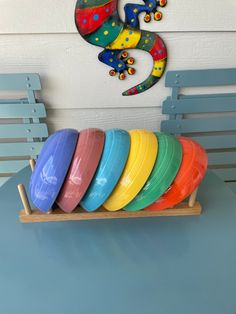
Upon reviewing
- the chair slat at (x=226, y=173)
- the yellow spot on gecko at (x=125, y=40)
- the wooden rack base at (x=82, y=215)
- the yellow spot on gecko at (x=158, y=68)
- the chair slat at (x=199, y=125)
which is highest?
the yellow spot on gecko at (x=125, y=40)

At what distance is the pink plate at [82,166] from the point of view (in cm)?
49

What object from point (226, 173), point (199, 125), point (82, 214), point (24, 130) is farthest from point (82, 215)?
point (226, 173)

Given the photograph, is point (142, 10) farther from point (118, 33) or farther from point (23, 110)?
point (23, 110)

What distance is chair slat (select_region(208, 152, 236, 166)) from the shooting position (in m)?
0.97

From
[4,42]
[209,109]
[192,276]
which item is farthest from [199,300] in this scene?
[4,42]

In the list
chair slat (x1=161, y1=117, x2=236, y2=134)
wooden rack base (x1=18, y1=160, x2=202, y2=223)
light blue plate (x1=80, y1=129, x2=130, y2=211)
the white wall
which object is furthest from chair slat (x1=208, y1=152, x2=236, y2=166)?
light blue plate (x1=80, y1=129, x2=130, y2=211)

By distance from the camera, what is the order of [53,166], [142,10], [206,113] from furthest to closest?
[206,113] → [142,10] → [53,166]

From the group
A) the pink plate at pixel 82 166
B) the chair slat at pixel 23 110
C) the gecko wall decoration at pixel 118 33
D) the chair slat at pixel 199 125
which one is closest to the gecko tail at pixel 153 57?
the gecko wall decoration at pixel 118 33

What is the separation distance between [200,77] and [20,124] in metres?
0.55

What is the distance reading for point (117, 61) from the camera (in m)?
0.76

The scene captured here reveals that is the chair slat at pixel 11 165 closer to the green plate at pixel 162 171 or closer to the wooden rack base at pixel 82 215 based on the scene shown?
the wooden rack base at pixel 82 215

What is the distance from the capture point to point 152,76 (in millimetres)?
Answer: 794

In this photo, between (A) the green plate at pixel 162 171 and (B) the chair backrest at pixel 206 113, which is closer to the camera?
(A) the green plate at pixel 162 171

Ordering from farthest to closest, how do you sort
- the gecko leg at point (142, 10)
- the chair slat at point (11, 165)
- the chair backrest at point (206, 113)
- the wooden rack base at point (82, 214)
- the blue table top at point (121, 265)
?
the chair slat at point (11, 165), the chair backrest at point (206, 113), the gecko leg at point (142, 10), the wooden rack base at point (82, 214), the blue table top at point (121, 265)
